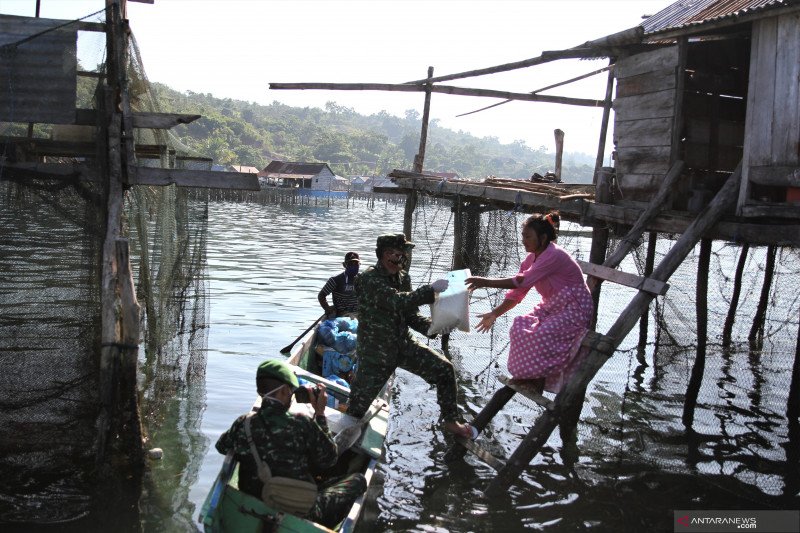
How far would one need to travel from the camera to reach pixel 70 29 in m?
6.58

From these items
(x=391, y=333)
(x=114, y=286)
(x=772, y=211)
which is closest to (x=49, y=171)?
(x=114, y=286)

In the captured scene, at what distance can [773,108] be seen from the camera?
6883 millimetres

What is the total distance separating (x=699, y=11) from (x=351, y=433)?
5.57 metres

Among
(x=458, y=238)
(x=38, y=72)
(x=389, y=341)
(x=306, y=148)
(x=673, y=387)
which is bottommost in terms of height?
(x=673, y=387)

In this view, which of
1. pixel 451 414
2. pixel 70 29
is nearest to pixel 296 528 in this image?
pixel 451 414

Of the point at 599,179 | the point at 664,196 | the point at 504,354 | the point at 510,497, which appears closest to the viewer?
the point at 510,497

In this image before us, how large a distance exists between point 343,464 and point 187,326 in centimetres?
288

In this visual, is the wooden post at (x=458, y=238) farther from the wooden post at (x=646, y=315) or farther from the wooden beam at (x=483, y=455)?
the wooden beam at (x=483, y=455)

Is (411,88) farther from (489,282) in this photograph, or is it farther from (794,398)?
(794,398)

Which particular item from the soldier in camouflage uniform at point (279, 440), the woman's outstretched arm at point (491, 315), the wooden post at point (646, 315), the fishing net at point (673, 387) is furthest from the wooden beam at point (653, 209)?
the wooden post at point (646, 315)

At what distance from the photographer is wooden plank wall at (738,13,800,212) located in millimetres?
6648

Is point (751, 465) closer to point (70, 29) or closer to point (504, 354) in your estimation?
point (504, 354)

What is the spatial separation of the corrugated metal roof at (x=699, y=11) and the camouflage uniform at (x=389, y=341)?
3.79m

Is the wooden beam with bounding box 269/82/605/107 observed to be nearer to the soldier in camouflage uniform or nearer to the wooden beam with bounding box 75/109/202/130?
the wooden beam with bounding box 75/109/202/130
